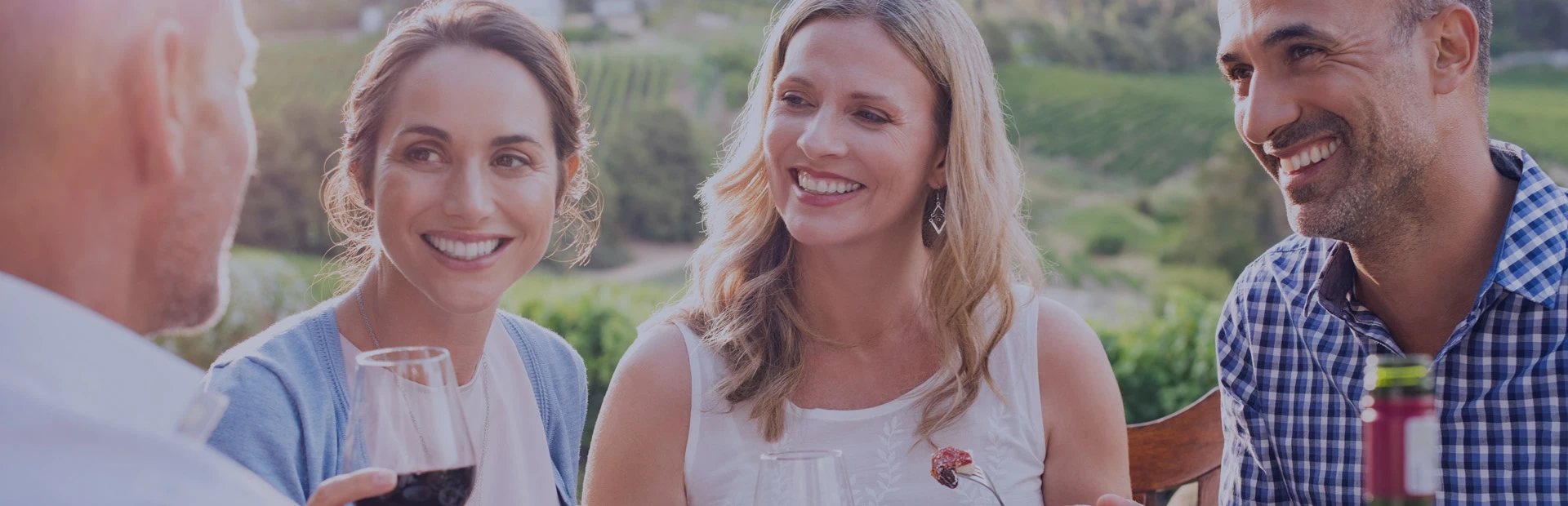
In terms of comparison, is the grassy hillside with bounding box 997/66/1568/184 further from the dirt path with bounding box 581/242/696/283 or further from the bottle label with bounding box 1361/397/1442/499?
the bottle label with bounding box 1361/397/1442/499

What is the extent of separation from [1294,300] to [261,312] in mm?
8772

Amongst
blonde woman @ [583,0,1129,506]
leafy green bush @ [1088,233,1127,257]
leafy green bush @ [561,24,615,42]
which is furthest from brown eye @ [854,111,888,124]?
leafy green bush @ [561,24,615,42]

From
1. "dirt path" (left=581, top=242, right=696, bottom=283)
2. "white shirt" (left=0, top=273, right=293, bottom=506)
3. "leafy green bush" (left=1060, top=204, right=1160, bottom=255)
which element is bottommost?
"white shirt" (left=0, top=273, right=293, bottom=506)

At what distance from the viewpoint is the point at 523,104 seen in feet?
8.52

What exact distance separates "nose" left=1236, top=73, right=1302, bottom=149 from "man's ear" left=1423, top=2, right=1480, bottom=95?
275 mm

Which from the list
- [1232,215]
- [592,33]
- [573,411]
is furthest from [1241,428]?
[592,33]

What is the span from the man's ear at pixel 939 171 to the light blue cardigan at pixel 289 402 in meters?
1.10

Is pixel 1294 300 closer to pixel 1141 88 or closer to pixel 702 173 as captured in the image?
pixel 702 173

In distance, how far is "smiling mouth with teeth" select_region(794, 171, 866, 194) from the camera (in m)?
2.63

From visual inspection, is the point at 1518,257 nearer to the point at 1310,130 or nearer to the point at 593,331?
the point at 1310,130

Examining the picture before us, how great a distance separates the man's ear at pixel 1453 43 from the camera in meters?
2.39

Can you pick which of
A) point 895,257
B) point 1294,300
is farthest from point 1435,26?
point 895,257


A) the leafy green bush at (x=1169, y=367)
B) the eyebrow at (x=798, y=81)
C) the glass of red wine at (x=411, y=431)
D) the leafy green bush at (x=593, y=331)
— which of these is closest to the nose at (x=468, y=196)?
the eyebrow at (x=798, y=81)

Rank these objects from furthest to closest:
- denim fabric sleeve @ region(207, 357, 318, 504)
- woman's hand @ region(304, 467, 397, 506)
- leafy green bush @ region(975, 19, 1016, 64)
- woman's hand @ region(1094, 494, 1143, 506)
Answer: leafy green bush @ region(975, 19, 1016, 64) → denim fabric sleeve @ region(207, 357, 318, 504) → woman's hand @ region(1094, 494, 1143, 506) → woman's hand @ region(304, 467, 397, 506)
